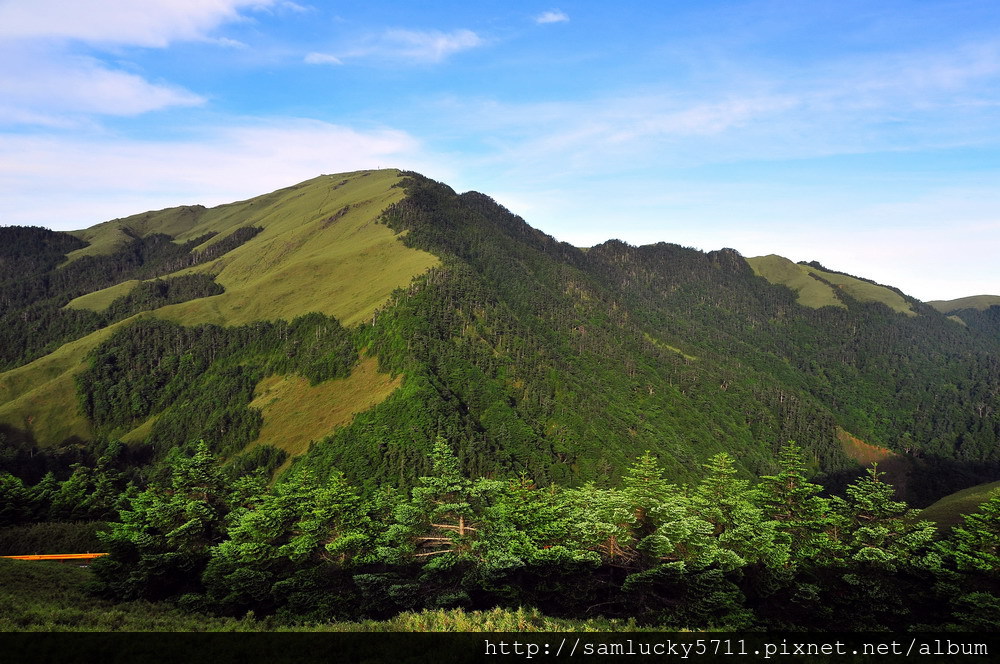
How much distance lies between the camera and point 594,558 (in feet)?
118

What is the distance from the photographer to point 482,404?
17062 cm

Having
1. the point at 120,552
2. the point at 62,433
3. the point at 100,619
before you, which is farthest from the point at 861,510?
the point at 62,433

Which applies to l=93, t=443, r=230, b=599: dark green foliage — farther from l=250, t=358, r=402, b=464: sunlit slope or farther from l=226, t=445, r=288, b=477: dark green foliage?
l=226, t=445, r=288, b=477: dark green foliage

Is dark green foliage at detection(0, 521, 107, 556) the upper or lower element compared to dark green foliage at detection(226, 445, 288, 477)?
upper

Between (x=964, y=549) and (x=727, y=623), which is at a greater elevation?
(x=964, y=549)

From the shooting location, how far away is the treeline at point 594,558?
112 ft

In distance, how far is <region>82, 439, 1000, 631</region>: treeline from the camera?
3406 cm

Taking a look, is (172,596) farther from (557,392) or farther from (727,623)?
(557,392)

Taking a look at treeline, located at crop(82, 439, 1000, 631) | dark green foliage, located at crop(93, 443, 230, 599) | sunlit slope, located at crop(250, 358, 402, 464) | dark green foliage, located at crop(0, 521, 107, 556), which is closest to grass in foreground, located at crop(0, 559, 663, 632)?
dark green foliage, located at crop(93, 443, 230, 599)

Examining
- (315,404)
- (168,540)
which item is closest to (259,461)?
(315,404)

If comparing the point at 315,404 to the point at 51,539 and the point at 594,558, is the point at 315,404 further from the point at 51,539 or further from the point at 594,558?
the point at 594,558

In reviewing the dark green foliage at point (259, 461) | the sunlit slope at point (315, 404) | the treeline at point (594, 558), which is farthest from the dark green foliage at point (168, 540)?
the dark green foliage at point (259, 461)

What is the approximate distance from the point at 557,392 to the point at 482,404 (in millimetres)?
37735

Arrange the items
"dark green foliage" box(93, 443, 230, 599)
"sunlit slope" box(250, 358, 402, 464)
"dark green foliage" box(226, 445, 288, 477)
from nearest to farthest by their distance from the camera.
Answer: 1. "dark green foliage" box(93, 443, 230, 599)
2. "dark green foliage" box(226, 445, 288, 477)
3. "sunlit slope" box(250, 358, 402, 464)
